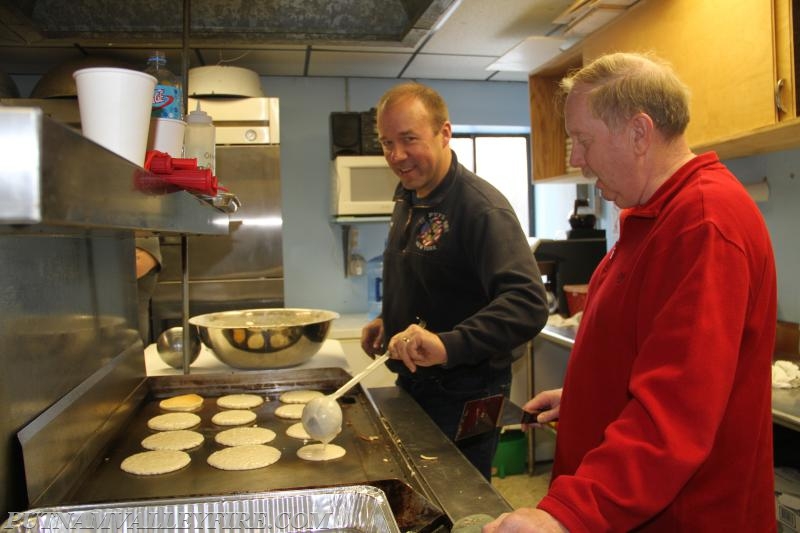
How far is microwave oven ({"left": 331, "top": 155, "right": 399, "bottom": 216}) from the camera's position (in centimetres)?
367

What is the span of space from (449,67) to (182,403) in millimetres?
2971

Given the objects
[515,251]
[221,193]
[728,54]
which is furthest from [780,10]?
[221,193]

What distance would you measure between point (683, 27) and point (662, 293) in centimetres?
170

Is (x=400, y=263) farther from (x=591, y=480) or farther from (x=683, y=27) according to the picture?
(x=683, y=27)

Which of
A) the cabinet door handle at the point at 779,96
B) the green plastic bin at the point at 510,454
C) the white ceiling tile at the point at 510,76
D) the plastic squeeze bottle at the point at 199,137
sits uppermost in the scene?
the white ceiling tile at the point at 510,76

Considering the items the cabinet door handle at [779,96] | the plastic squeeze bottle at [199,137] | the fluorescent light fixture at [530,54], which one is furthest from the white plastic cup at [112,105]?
the fluorescent light fixture at [530,54]

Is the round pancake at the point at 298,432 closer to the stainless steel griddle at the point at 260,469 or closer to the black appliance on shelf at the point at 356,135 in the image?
the stainless steel griddle at the point at 260,469

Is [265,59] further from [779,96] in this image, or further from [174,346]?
[779,96]

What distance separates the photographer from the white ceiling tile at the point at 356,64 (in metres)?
3.56

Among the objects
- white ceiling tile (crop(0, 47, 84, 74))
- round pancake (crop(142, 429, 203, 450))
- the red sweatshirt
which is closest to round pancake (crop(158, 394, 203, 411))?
round pancake (crop(142, 429, 203, 450))

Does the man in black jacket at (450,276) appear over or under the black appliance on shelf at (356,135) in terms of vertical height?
under

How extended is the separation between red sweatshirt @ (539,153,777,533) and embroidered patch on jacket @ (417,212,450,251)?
67cm

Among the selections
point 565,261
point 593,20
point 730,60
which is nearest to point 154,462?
point 730,60

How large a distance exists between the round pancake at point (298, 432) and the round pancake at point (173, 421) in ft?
0.79
